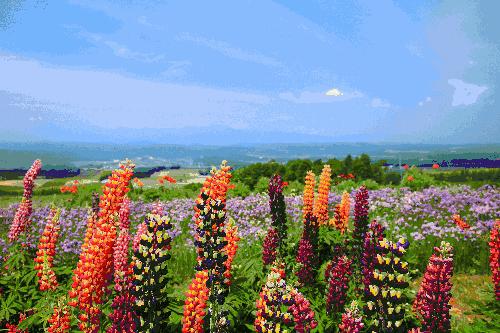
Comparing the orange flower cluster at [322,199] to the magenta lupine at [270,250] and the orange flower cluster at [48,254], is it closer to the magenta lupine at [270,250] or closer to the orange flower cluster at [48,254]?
the magenta lupine at [270,250]

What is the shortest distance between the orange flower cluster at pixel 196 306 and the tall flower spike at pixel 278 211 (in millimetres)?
2665

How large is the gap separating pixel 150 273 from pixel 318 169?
71.3ft

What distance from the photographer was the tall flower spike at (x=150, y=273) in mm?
3311

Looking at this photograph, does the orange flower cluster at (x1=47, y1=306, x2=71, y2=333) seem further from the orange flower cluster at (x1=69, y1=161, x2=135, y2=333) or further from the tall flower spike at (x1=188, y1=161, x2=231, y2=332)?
the tall flower spike at (x1=188, y1=161, x2=231, y2=332)

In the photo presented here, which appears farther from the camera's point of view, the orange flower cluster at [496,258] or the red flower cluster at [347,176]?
the red flower cluster at [347,176]

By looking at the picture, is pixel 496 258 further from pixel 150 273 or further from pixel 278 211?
pixel 150 273

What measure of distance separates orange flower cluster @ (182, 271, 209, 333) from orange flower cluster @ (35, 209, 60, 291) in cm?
223

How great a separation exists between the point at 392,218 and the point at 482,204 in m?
3.73

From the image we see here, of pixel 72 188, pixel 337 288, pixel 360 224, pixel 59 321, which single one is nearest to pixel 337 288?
pixel 337 288

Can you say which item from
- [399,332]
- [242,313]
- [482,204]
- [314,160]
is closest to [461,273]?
[482,204]

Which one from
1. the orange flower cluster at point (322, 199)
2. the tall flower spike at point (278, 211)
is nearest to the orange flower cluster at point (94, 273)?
the tall flower spike at point (278, 211)

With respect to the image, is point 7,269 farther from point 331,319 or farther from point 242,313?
point 331,319

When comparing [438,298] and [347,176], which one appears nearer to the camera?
[438,298]

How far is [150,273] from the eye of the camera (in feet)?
11.0
